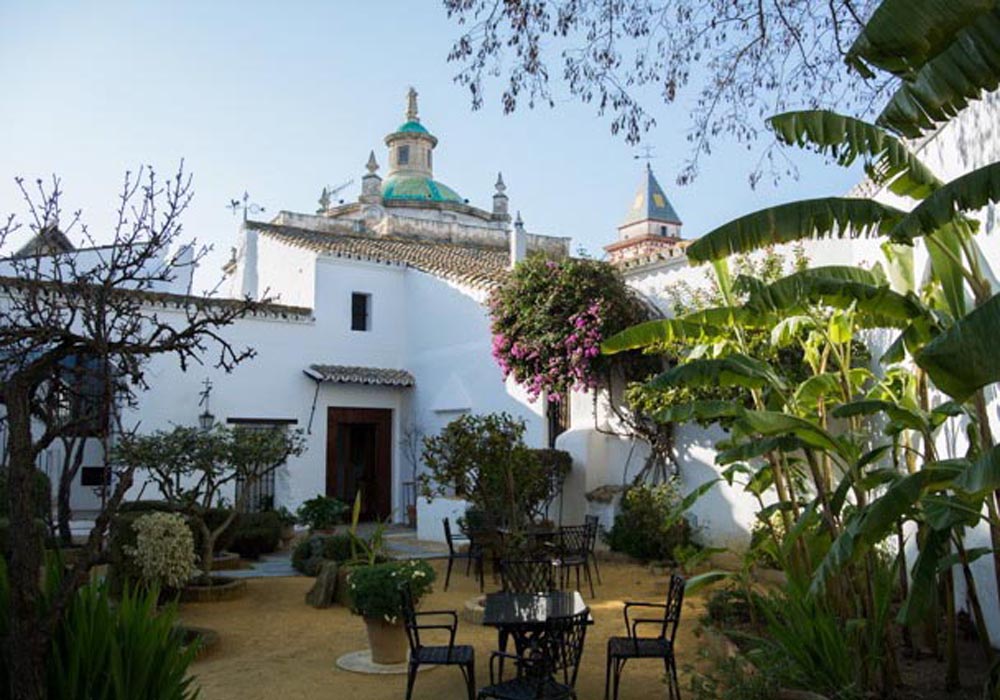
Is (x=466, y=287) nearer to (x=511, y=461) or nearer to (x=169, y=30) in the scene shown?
(x=511, y=461)

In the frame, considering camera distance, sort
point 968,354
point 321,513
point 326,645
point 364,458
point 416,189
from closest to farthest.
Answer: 1. point 968,354
2. point 326,645
3. point 321,513
4. point 364,458
5. point 416,189

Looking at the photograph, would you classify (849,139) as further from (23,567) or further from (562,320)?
(562,320)

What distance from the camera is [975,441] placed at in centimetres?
574

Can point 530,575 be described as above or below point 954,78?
below

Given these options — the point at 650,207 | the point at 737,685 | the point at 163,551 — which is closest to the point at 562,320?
the point at 163,551

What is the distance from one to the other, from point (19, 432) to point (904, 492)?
4.30 meters

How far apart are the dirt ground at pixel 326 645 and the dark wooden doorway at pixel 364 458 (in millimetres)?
7503

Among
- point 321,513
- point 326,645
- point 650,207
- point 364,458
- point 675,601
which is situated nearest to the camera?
point 675,601

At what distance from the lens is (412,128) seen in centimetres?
3544

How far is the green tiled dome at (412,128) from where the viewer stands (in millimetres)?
35375

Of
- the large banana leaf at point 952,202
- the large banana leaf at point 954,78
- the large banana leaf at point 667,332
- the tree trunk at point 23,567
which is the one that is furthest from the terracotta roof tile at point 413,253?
the large banana leaf at point 952,202

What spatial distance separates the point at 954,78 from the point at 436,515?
43.8 feet

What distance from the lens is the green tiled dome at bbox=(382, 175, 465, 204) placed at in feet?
111

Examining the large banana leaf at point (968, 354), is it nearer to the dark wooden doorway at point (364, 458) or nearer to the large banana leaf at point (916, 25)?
the large banana leaf at point (916, 25)
